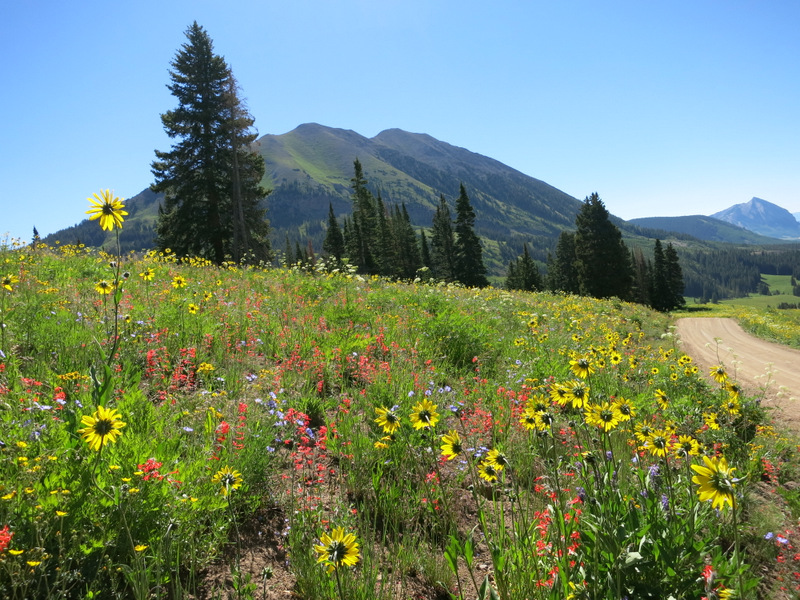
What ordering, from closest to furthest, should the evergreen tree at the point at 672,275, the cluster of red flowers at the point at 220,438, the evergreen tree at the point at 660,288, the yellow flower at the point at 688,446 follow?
the yellow flower at the point at 688,446 < the cluster of red flowers at the point at 220,438 < the evergreen tree at the point at 660,288 < the evergreen tree at the point at 672,275

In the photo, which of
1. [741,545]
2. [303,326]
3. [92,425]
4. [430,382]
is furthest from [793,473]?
[92,425]

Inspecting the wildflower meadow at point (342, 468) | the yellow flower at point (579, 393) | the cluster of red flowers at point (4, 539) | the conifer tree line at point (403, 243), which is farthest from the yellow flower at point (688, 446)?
the conifer tree line at point (403, 243)

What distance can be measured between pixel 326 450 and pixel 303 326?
9.03 ft

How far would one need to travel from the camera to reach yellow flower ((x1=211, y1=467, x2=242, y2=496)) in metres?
2.06

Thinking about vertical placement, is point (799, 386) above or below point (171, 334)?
below

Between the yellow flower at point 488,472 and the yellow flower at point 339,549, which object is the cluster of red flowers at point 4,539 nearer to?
the yellow flower at point 339,549

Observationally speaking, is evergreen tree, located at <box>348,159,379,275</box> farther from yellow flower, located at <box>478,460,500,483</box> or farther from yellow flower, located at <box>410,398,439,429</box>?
yellow flower, located at <box>410,398,439,429</box>

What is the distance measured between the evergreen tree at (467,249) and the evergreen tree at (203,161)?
96.8 feet

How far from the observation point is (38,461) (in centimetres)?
215

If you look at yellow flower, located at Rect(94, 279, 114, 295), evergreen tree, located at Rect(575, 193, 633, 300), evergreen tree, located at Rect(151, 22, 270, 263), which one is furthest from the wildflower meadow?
evergreen tree, located at Rect(575, 193, 633, 300)

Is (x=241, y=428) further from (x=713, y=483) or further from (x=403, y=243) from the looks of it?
(x=403, y=243)

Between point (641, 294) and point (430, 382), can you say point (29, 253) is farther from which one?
point (641, 294)

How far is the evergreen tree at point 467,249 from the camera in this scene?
4825 centimetres

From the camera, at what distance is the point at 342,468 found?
140 inches
